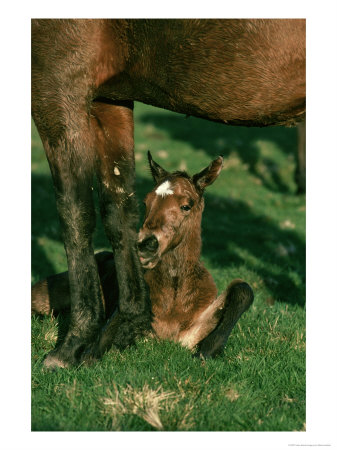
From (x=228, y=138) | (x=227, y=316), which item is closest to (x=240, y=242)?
(x=227, y=316)

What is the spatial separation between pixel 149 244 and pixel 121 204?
1.58ft

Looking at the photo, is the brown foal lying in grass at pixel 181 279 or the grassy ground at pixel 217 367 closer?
the grassy ground at pixel 217 367

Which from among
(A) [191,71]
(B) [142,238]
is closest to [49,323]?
(B) [142,238]

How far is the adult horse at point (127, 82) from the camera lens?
412 centimetres

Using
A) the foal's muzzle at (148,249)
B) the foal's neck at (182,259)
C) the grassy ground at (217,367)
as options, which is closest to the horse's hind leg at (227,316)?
the grassy ground at (217,367)

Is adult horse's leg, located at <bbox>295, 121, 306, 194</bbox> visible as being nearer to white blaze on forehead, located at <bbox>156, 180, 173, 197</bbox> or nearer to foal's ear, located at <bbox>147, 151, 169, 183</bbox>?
foal's ear, located at <bbox>147, 151, 169, 183</bbox>

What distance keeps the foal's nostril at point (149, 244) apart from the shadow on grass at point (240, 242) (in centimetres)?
243

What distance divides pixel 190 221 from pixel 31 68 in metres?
1.80

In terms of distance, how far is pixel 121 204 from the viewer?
518 centimetres

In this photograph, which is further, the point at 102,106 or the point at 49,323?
the point at 49,323

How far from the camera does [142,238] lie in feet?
16.1

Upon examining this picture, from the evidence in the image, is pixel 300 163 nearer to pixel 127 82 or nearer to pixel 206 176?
pixel 206 176

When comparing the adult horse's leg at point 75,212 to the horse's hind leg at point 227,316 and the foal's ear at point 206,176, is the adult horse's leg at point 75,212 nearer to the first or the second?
the horse's hind leg at point 227,316

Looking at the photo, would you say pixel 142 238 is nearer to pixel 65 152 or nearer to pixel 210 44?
pixel 65 152
